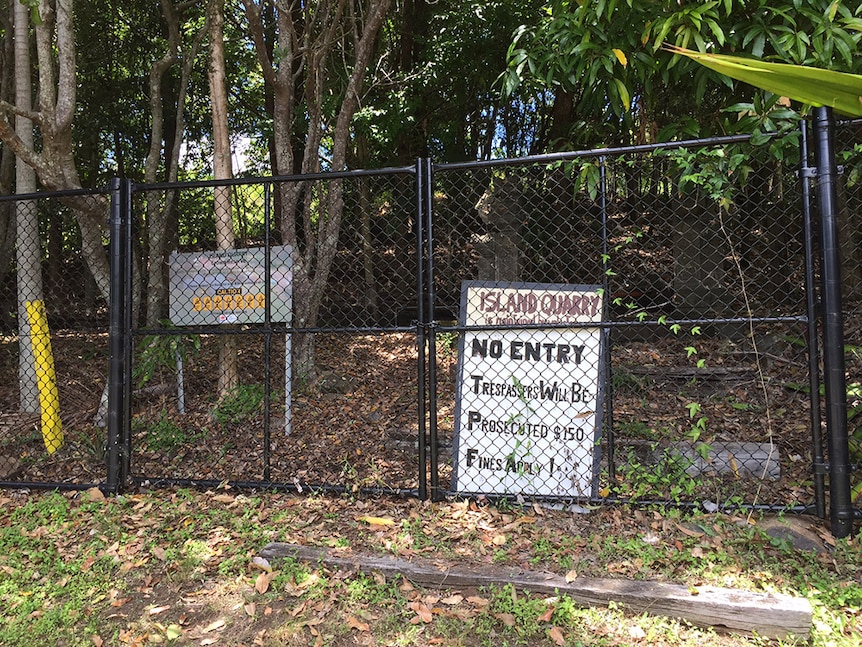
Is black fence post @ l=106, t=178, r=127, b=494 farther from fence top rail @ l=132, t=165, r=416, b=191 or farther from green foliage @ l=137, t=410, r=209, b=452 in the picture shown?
green foliage @ l=137, t=410, r=209, b=452

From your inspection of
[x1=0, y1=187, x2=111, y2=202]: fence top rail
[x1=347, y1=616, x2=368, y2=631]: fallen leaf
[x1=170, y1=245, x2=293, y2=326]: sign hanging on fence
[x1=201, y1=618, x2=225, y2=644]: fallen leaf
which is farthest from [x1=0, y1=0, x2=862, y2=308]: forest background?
[x1=201, y1=618, x2=225, y2=644]: fallen leaf

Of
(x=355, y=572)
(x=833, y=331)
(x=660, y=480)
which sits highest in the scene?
(x=833, y=331)

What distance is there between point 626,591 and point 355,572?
1.26m

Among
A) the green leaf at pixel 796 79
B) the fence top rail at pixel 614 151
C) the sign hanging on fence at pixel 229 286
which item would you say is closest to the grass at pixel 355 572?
the sign hanging on fence at pixel 229 286

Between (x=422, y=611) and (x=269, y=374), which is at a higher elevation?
(x=269, y=374)

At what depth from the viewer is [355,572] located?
278 cm

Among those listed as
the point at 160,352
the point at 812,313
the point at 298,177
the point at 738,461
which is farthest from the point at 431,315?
the point at 160,352

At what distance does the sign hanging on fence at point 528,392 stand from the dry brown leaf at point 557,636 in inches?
37.8

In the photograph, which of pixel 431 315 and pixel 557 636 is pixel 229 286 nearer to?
pixel 431 315

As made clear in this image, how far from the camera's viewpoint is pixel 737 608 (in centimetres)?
233

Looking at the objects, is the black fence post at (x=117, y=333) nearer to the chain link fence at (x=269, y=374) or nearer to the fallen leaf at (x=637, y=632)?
the chain link fence at (x=269, y=374)

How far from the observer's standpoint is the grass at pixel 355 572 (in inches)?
95.5

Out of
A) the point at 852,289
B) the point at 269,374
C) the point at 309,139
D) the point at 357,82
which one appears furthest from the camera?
the point at 309,139

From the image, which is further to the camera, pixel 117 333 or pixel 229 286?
pixel 229 286
